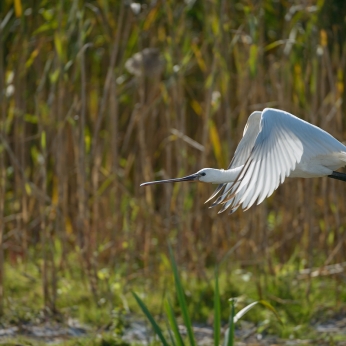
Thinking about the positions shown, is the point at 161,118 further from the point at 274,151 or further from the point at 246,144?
the point at 274,151

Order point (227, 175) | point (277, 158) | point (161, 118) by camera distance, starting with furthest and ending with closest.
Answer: point (161, 118) < point (227, 175) < point (277, 158)

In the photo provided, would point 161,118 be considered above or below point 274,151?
above

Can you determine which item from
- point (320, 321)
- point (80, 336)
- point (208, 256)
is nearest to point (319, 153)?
point (320, 321)

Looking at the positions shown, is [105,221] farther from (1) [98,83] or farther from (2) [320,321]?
(2) [320,321]

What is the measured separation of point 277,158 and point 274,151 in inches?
2.0

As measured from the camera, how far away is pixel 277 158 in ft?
10.2

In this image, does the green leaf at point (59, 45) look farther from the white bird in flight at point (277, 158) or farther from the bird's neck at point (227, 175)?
the bird's neck at point (227, 175)

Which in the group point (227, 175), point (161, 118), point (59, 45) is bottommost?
point (227, 175)

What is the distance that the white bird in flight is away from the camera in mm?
2992

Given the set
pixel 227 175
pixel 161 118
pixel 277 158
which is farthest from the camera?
pixel 161 118

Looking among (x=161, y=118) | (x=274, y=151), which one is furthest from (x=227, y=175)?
(x=161, y=118)

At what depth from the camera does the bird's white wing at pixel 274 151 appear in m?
2.97

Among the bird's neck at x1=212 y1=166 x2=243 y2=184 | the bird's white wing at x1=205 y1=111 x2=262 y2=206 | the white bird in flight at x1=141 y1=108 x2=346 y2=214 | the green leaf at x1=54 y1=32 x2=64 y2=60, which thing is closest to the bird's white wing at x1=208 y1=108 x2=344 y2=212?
the white bird in flight at x1=141 y1=108 x2=346 y2=214

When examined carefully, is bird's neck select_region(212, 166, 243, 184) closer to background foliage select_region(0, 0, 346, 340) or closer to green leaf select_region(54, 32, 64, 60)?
background foliage select_region(0, 0, 346, 340)
